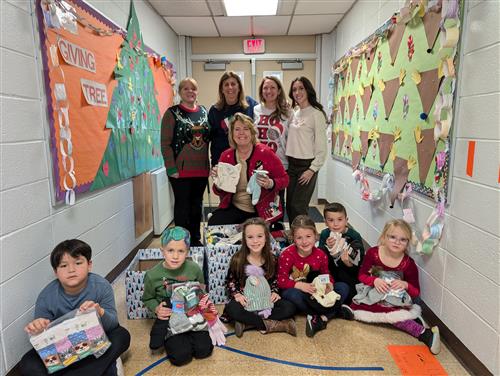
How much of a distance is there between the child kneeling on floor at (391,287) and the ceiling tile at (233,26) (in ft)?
11.1

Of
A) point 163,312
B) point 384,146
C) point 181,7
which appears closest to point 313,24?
point 181,7

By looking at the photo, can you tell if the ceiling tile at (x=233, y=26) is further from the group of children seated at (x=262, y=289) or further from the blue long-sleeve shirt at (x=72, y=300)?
the blue long-sleeve shirt at (x=72, y=300)

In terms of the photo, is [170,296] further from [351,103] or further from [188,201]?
[351,103]

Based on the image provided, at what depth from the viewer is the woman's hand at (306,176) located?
2982 millimetres

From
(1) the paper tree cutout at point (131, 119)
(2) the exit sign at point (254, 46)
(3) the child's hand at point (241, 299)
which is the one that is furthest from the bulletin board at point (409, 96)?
(1) the paper tree cutout at point (131, 119)

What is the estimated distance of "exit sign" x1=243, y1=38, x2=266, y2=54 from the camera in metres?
5.31

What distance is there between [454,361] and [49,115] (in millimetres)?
2379

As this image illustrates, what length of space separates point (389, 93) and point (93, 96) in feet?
6.89

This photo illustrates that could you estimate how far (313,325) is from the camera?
2088mm

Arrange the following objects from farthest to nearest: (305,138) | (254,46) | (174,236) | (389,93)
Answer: (254,46) → (305,138) → (389,93) → (174,236)

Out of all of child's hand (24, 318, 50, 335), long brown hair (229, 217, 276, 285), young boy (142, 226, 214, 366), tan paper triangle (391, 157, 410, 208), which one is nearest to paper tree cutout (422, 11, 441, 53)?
tan paper triangle (391, 157, 410, 208)

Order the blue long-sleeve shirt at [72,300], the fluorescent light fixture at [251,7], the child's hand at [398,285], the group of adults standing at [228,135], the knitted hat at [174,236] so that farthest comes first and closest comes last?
the fluorescent light fixture at [251,7] → the group of adults standing at [228,135] → the child's hand at [398,285] → the knitted hat at [174,236] → the blue long-sleeve shirt at [72,300]

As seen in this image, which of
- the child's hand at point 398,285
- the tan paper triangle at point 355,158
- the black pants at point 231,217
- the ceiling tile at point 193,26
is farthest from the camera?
the ceiling tile at point 193,26

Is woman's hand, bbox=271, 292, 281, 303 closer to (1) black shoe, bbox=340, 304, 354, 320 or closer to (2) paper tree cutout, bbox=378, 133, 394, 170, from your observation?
(1) black shoe, bbox=340, 304, 354, 320
